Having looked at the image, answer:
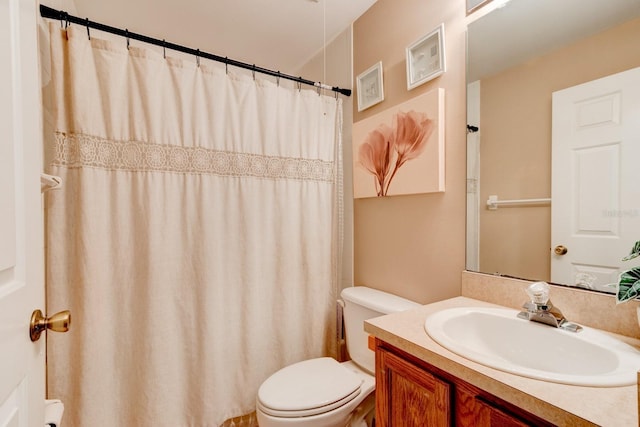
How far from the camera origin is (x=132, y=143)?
49.2 inches

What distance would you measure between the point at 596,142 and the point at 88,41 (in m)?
1.84

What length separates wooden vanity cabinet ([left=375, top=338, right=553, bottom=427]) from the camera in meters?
0.59

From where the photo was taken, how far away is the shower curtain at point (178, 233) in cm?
115

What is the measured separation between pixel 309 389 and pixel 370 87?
158cm

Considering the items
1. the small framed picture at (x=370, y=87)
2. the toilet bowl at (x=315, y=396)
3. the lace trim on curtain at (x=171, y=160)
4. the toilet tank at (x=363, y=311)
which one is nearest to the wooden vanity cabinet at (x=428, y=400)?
the toilet bowl at (x=315, y=396)

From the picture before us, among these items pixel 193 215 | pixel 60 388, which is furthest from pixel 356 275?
pixel 60 388

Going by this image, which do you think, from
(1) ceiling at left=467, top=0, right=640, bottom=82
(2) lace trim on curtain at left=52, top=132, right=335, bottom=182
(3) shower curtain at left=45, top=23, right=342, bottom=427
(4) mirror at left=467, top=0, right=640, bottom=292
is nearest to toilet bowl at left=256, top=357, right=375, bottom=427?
(3) shower curtain at left=45, top=23, right=342, bottom=427

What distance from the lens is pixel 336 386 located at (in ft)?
4.08

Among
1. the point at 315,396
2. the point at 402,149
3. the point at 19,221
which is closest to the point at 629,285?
the point at 402,149

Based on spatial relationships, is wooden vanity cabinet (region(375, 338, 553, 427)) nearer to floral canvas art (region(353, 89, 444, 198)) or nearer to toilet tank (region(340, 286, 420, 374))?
toilet tank (region(340, 286, 420, 374))

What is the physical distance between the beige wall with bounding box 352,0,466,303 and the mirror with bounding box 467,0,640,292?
60mm

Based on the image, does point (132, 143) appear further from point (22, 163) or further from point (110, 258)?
point (22, 163)

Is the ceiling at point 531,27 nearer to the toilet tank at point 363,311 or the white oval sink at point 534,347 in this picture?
the white oval sink at point 534,347

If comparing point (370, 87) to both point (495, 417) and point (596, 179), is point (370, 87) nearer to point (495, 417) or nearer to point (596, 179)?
point (596, 179)
